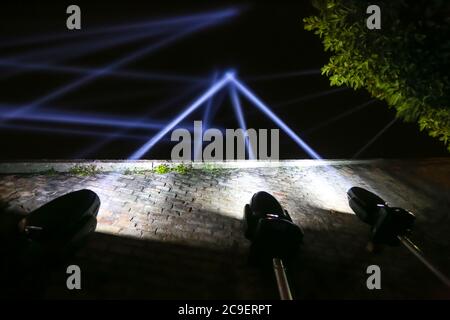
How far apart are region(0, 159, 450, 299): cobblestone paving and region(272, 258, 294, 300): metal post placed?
1.10 meters

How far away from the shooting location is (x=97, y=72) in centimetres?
1441

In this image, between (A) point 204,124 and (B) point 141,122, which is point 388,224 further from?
(B) point 141,122

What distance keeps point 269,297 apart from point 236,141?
692 cm

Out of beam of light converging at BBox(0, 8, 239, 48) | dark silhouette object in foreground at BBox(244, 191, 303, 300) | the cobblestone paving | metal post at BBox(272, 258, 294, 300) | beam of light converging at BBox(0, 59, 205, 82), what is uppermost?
beam of light converging at BBox(0, 8, 239, 48)

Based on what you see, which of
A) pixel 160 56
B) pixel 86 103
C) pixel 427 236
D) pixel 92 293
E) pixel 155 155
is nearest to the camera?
pixel 92 293

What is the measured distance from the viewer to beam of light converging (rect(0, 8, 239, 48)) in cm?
1473

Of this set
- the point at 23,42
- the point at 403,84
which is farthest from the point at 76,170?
the point at 23,42

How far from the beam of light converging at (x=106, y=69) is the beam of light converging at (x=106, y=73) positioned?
0.41m

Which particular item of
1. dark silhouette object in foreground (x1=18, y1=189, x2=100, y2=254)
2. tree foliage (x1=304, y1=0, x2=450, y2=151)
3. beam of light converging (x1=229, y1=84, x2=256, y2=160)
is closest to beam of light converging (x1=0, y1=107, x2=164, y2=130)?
beam of light converging (x1=229, y1=84, x2=256, y2=160)

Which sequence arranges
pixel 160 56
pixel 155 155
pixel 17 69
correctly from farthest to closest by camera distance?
pixel 160 56
pixel 17 69
pixel 155 155

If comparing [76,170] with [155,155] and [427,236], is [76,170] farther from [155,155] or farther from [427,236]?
[427,236]

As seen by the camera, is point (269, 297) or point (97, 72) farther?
point (97, 72)

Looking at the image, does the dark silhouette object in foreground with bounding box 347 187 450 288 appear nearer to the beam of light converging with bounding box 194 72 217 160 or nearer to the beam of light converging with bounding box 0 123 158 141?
the beam of light converging with bounding box 194 72 217 160
